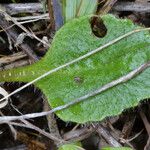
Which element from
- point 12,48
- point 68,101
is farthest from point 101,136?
point 12,48

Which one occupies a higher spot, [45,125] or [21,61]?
[21,61]

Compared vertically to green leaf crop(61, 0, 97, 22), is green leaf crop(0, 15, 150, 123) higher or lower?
lower

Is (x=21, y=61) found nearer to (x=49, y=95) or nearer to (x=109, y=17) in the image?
(x=49, y=95)

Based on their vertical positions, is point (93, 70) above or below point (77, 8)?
below

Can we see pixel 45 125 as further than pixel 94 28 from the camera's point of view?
Yes

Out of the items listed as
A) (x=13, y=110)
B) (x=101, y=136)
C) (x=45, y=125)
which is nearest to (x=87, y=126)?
(x=101, y=136)

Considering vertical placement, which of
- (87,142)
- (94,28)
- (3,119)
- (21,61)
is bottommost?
(87,142)

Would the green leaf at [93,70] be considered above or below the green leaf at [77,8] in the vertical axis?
below
